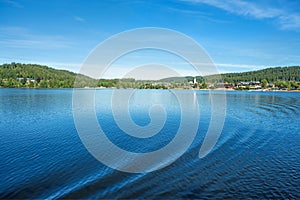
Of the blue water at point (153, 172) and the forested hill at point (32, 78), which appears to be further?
the forested hill at point (32, 78)

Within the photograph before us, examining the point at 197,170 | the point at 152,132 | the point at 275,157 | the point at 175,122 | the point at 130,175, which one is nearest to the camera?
the point at 130,175

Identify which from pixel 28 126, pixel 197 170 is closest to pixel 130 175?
pixel 197 170

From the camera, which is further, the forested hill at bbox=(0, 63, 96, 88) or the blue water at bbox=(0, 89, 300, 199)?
the forested hill at bbox=(0, 63, 96, 88)

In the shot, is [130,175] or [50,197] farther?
[130,175]

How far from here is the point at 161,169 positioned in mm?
14781

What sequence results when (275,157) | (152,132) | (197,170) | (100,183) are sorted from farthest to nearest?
1. (152,132)
2. (275,157)
3. (197,170)
4. (100,183)

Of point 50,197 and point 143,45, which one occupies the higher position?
point 143,45

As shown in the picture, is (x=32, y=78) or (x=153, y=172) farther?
(x=32, y=78)

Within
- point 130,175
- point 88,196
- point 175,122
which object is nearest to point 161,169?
point 130,175

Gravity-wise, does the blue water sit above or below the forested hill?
below

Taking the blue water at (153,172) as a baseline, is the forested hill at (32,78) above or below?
above

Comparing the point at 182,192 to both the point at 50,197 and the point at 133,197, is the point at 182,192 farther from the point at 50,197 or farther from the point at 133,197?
the point at 50,197

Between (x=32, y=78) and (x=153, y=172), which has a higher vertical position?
(x=32, y=78)

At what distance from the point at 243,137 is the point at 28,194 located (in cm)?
1969
